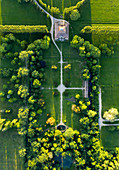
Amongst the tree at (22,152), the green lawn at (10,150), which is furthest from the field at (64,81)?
the green lawn at (10,150)

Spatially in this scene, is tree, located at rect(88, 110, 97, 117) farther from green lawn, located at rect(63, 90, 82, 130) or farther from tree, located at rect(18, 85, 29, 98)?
tree, located at rect(18, 85, 29, 98)

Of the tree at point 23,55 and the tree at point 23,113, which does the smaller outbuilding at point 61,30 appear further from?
the tree at point 23,113

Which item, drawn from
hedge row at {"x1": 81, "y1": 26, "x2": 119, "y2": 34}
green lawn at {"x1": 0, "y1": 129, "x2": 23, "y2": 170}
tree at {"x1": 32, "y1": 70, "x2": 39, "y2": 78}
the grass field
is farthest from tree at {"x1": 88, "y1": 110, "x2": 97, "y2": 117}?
hedge row at {"x1": 81, "y1": 26, "x2": 119, "y2": 34}

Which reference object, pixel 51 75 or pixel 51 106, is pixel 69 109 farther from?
pixel 51 75

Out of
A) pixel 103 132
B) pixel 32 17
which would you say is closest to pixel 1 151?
pixel 103 132

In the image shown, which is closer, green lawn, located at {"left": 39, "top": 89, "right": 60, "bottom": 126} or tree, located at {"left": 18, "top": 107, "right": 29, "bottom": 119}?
tree, located at {"left": 18, "top": 107, "right": 29, "bottom": 119}

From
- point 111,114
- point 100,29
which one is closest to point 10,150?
point 111,114

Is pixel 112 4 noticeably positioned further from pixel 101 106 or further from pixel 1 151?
pixel 1 151
